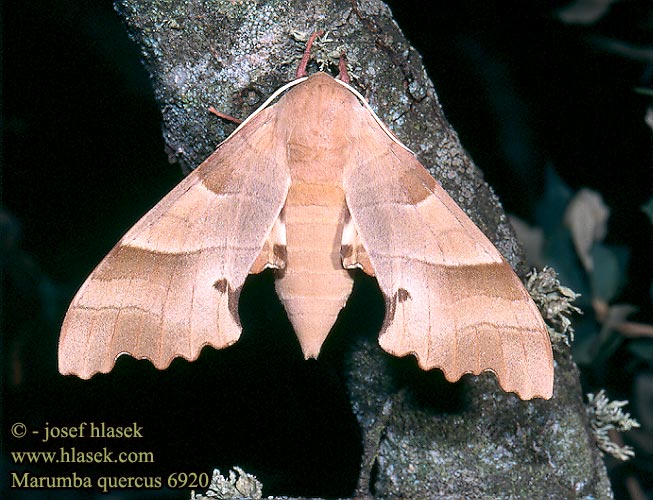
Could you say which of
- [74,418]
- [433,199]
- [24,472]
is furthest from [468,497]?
[24,472]

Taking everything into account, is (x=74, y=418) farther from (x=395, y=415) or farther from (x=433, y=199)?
(x=433, y=199)

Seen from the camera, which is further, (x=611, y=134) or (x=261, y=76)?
(x=611, y=134)

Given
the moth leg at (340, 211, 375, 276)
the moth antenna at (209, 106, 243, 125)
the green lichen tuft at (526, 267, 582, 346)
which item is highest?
the moth antenna at (209, 106, 243, 125)

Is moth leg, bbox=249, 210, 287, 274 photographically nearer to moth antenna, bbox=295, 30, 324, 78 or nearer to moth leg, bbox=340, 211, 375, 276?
moth leg, bbox=340, 211, 375, 276

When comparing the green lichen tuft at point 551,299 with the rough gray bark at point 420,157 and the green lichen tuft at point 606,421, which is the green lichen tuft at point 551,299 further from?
the green lichen tuft at point 606,421

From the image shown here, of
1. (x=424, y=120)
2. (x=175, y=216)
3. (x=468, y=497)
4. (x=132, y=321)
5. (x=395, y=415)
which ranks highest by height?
(x=424, y=120)

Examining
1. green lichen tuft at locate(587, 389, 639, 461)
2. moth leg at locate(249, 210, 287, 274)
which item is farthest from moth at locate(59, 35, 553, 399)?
green lichen tuft at locate(587, 389, 639, 461)

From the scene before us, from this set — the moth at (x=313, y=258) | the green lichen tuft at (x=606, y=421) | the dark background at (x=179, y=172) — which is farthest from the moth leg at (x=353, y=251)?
the green lichen tuft at (x=606, y=421)

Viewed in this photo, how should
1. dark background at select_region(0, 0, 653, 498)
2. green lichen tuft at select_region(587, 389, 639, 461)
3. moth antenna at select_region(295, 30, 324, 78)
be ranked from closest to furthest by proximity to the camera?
1. moth antenna at select_region(295, 30, 324, 78)
2. green lichen tuft at select_region(587, 389, 639, 461)
3. dark background at select_region(0, 0, 653, 498)
